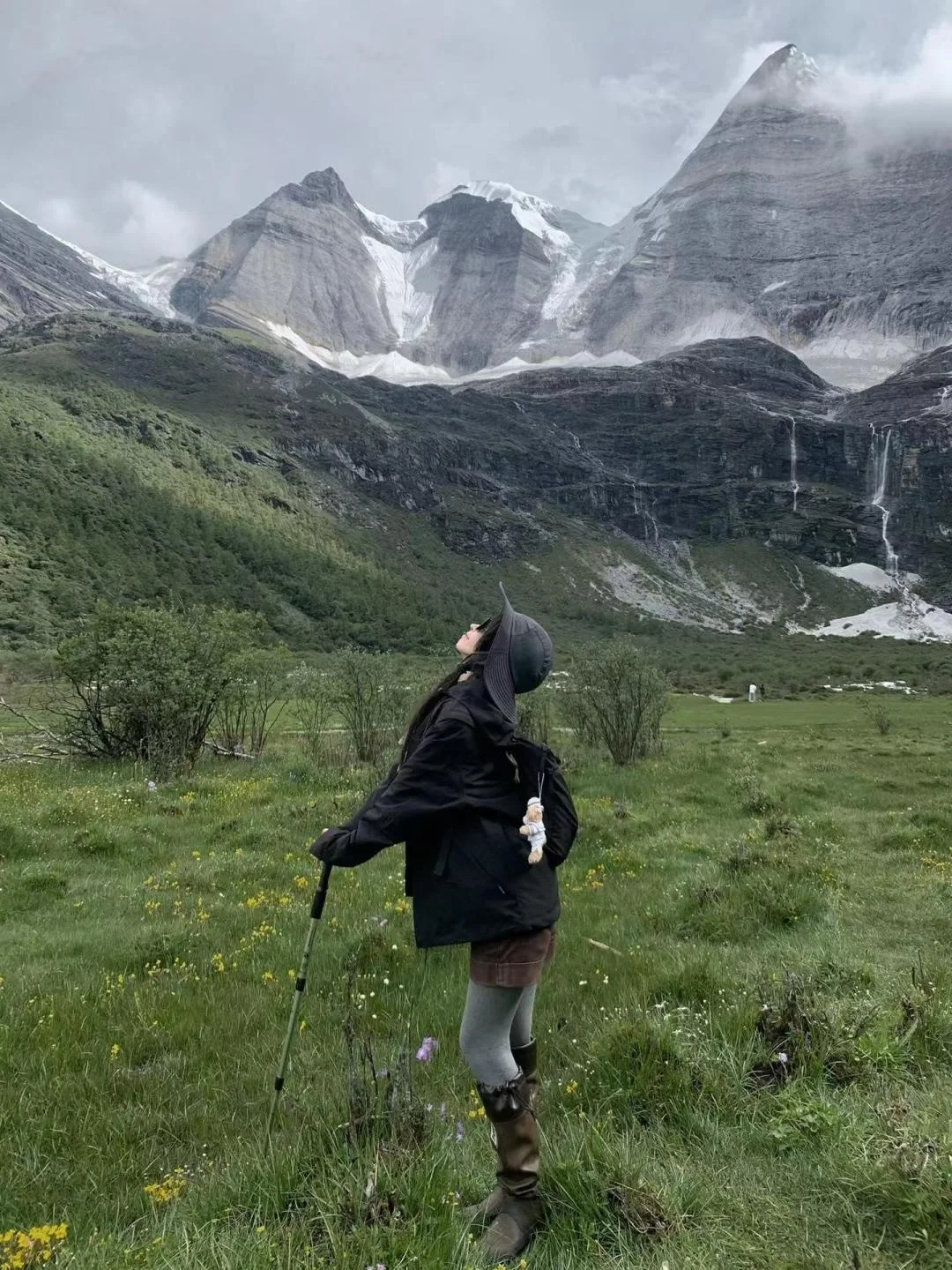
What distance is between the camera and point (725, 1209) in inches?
128

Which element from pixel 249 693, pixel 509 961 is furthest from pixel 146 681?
pixel 509 961

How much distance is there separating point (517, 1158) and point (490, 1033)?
1.66 ft

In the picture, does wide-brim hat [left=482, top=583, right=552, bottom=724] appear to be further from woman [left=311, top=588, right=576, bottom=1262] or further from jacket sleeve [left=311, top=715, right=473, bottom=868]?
jacket sleeve [left=311, top=715, right=473, bottom=868]

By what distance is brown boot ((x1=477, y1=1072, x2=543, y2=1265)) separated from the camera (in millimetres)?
3301

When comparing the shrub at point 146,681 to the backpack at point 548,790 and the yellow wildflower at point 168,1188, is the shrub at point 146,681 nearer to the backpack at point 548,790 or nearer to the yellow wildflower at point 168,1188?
the yellow wildflower at point 168,1188

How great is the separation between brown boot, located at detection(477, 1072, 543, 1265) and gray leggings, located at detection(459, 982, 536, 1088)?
2.3 inches

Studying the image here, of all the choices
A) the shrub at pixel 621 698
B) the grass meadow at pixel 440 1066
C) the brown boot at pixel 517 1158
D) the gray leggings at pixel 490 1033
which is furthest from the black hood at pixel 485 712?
the shrub at pixel 621 698

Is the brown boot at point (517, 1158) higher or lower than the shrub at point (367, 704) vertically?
lower

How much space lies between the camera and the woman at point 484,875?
3.39 meters

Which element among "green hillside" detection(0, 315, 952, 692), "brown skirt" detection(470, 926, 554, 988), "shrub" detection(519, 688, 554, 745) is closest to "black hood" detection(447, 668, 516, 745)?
"brown skirt" detection(470, 926, 554, 988)

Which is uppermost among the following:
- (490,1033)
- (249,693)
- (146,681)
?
(146,681)

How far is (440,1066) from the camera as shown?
5.12 meters

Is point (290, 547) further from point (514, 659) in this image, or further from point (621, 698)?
point (514, 659)

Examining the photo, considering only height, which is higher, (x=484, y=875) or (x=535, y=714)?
(x=484, y=875)
